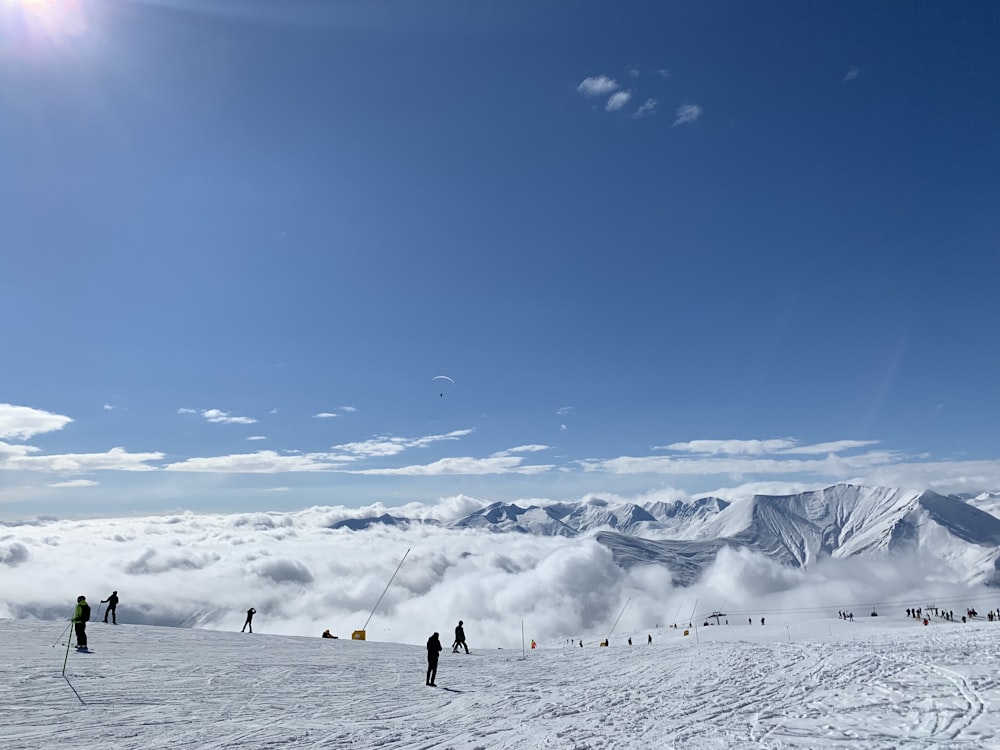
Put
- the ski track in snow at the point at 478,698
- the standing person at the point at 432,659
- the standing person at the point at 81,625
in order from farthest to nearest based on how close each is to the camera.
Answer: the standing person at the point at 81,625 < the standing person at the point at 432,659 < the ski track in snow at the point at 478,698

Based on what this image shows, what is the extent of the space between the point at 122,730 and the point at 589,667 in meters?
21.0

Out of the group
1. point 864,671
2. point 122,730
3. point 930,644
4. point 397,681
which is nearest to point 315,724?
point 122,730

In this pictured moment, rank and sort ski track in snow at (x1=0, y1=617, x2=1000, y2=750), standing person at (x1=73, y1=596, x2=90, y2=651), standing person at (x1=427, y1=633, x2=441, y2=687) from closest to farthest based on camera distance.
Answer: ski track in snow at (x1=0, y1=617, x2=1000, y2=750), standing person at (x1=427, y1=633, x2=441, y2=687), standing person at (x1=73, y1=596, x2=90, y2=651)

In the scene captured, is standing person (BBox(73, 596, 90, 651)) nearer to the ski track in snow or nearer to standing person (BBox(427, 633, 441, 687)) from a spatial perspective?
the ski track in snow

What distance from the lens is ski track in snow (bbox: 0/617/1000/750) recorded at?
14500 millimetres

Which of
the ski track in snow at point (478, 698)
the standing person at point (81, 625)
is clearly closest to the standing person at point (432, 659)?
the ski track in snow at point (478, 698)

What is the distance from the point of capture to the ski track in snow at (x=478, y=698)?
14500 millimetres

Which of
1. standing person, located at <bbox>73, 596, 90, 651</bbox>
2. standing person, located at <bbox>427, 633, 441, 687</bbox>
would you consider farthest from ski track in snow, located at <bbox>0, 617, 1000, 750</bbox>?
standing person, located at <bbox>73, 596, 90, 651</bbox>

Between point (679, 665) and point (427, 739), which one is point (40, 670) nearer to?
point (427, 739)

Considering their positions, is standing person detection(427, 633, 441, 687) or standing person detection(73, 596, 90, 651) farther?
standing person detection(73, 596, 90, 651)

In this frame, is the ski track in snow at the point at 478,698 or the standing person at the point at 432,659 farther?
the standing person at the point at 432,659

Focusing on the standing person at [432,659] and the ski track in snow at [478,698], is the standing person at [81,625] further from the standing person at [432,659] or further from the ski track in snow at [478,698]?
the standing person at [432,659]

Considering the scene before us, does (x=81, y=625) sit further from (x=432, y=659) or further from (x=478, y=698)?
(x=478, y=698)

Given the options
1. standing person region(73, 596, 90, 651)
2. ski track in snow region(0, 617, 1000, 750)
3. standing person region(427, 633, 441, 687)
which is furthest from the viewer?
standing person region(73, 596, 90, 651)
